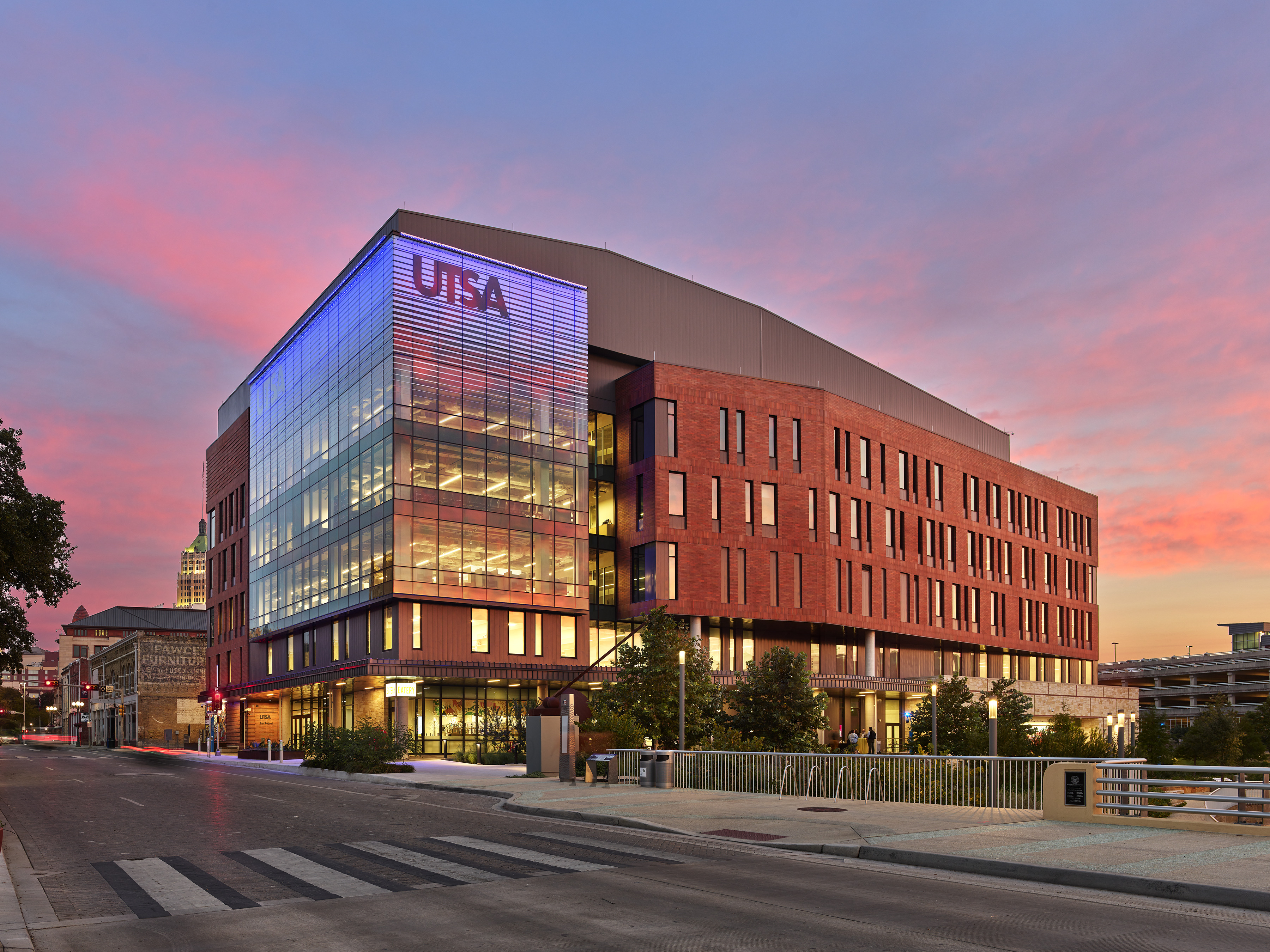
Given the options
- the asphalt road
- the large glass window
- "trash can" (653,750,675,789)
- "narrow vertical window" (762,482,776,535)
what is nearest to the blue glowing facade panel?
the large glass window

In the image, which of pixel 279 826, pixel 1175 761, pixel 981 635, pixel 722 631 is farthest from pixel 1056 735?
pixel 981 635

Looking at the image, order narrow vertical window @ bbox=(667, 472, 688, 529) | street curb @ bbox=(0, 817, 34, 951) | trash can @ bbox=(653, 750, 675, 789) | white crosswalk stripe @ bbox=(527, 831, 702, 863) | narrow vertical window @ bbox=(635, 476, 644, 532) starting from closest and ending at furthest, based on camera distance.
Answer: street curb @ bbox=(0, 817, 34, 951)
white crosswalk stripe @ bbox=(527, 831, 702, 863)
trash can @ bbox=(653, 750, 675, 789)
narrow vertical window @ bbox=(667, 472, 688, 529)
narrow vertical window @ bbox=(635, 476, 644, 532)

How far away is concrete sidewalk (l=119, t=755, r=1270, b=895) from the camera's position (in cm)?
1315

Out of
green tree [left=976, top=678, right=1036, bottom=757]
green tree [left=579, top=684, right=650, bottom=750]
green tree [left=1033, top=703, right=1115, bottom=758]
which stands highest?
green tree [left=1033, top=703, right=1115, bottom=758]

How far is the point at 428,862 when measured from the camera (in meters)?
14.7

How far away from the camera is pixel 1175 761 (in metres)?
42.5

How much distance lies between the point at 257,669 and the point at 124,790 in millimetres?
46845

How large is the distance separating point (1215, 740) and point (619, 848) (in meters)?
64.6

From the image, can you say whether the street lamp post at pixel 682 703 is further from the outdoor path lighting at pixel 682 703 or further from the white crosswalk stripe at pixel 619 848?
the white crosswalk stripe at pixel 619 848

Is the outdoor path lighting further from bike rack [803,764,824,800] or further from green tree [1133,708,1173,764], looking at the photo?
green tree [1133,708,1173,764]

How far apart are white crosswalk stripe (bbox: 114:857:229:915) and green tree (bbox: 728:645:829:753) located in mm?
28783

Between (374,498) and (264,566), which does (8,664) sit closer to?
(374,498)

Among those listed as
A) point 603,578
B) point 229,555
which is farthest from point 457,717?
point 229,555

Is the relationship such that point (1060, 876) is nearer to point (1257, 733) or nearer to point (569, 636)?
point (569, 636)
